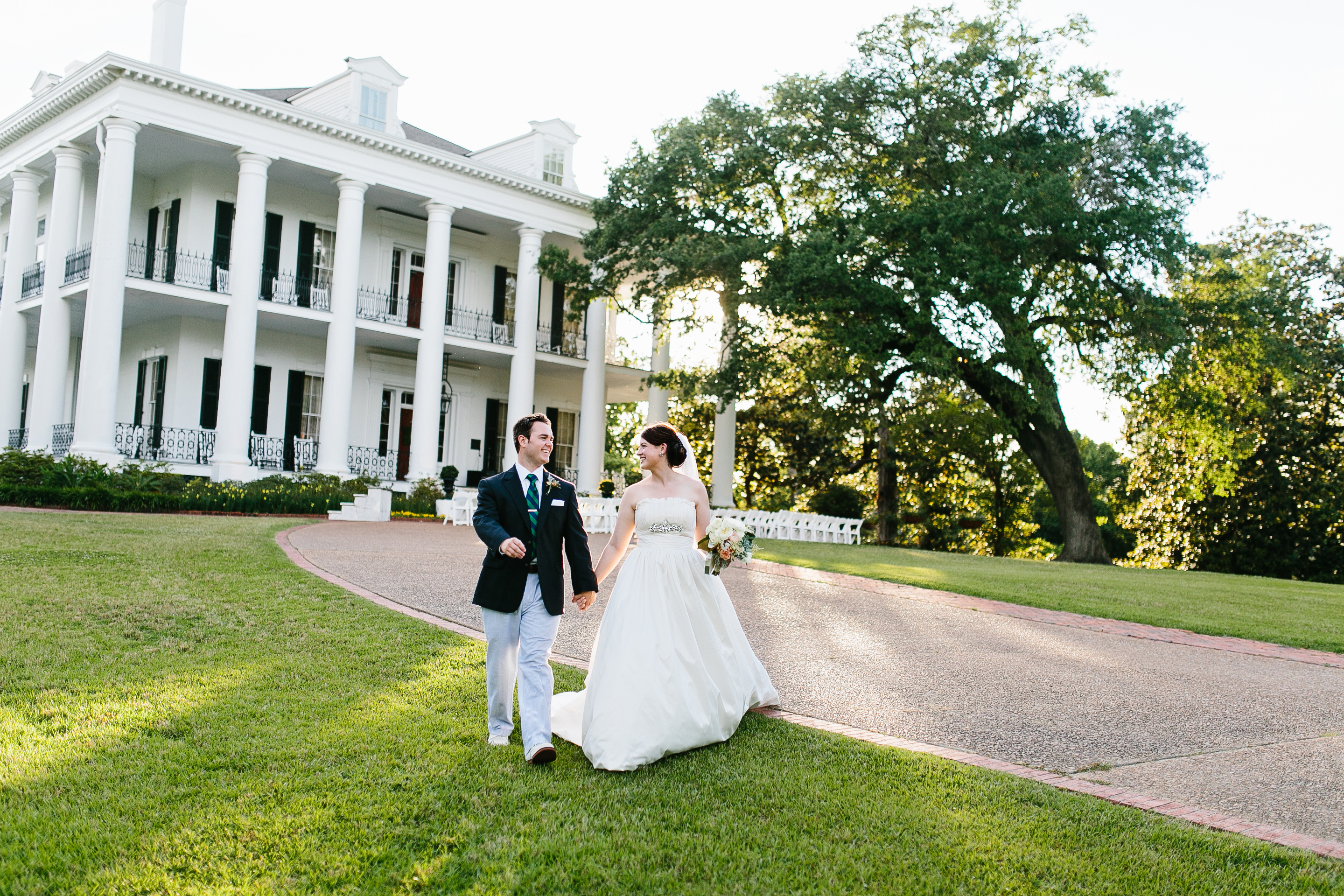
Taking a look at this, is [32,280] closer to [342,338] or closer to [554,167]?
[342,338]

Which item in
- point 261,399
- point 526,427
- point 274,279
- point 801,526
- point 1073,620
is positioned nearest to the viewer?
point 526,427

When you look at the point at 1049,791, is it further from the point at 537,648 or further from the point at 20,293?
the point at 20,293

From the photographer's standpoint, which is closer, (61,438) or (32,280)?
(61,438)

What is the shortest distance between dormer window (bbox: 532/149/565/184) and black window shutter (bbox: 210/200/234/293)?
373 inches

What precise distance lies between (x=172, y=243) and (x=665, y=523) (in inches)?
1021

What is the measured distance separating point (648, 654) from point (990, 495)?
38.0 metres

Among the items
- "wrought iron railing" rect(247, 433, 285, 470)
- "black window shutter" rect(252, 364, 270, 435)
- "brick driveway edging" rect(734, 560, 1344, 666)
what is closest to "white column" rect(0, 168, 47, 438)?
"black window shutter" rect(252, 364, 270, 435)

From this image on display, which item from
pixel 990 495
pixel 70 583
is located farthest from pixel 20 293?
pixel 990 495

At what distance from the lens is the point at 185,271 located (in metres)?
26.5

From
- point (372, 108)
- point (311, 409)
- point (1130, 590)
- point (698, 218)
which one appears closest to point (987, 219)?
point (698, 218)

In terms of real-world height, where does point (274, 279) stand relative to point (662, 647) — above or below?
above

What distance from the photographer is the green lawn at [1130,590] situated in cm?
1188

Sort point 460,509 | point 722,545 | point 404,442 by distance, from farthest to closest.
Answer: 1. point 404,442
2. point 460,509
3. point 722,545

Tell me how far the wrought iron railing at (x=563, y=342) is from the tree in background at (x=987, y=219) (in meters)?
10.2
